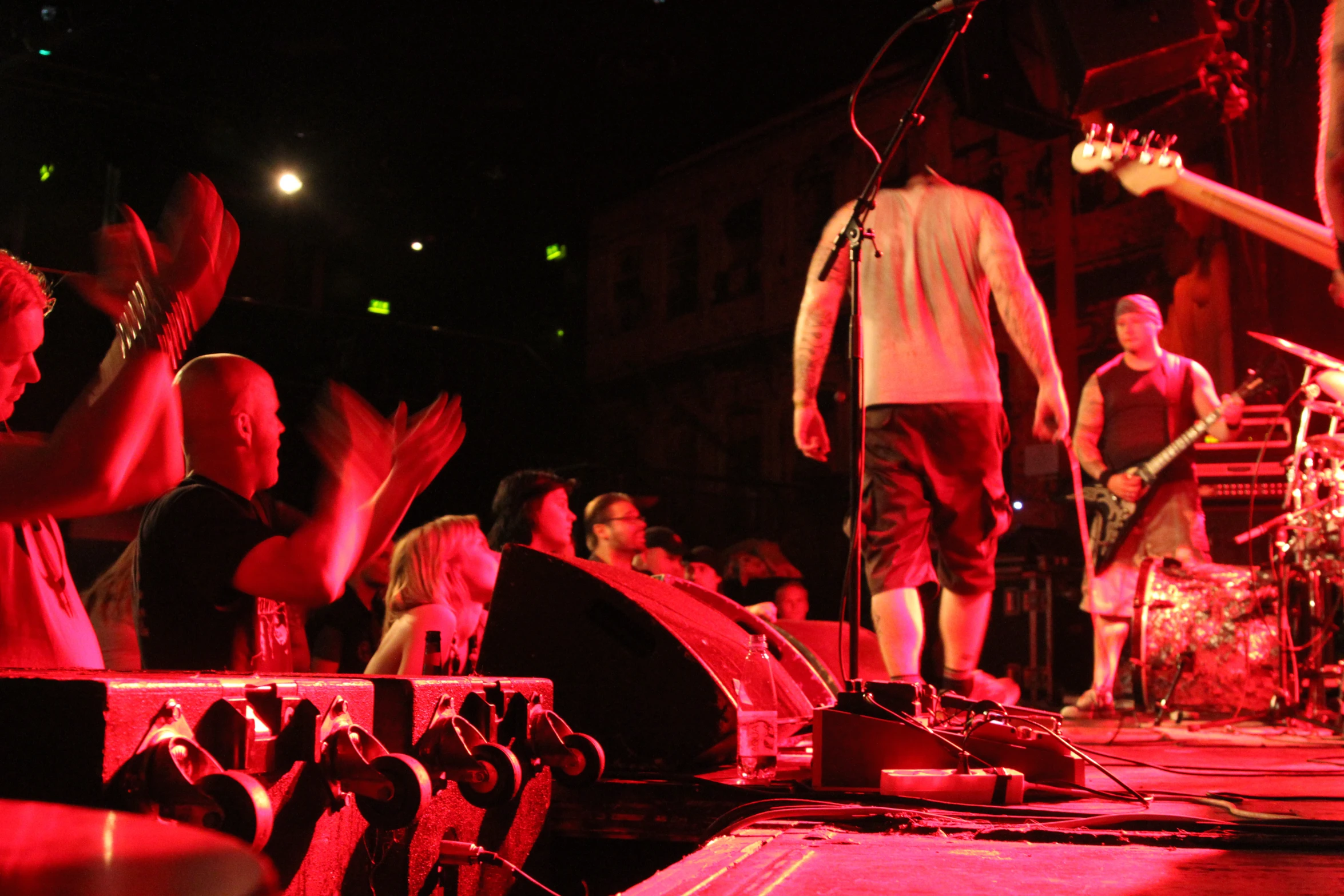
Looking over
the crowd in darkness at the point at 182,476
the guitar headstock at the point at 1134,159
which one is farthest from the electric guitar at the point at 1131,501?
the crowd in darkness at the point at 182,476

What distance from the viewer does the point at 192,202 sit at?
1.81m

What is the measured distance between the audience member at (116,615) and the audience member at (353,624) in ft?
10.5

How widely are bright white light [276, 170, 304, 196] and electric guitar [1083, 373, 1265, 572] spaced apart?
9.05 meters

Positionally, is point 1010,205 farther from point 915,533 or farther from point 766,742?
point 766,742

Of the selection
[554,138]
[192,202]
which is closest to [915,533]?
[192,202]

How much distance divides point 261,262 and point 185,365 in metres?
16.9

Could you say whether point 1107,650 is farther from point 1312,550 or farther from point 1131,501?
point 1312,550

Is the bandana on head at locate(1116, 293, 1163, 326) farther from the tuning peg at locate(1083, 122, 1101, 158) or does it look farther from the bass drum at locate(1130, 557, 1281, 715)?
the bass drum at locate(1130, 557, 1281, 715)

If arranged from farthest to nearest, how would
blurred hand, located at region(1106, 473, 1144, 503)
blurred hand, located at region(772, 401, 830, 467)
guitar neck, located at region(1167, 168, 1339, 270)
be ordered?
blurred hand, located at region(1106, 473, 1144, 503)
blurred hand, located at region(772, 401, 830, 467)
guitar neck, located at region(1167, 168, 1339, 270)

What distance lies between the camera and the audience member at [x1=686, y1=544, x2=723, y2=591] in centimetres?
830

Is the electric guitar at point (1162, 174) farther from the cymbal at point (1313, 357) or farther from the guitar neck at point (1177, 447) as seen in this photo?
the guitar neck at point (1177, 447)

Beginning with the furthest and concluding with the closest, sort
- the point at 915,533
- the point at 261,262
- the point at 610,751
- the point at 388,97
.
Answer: the point at 261,262 < the point at 388,97 < the point at 915,533 < the point at 610,751

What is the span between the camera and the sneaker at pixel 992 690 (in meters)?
4.16

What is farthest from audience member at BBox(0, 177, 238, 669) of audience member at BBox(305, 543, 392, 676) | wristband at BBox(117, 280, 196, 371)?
audience member at BBox(305, 543, 392, 676)
